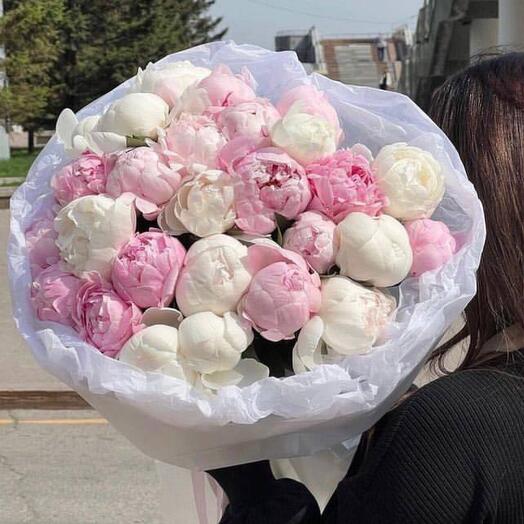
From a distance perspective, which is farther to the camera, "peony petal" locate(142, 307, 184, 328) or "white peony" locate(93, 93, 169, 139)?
"white peony" locate(93, 93, 169, 139)

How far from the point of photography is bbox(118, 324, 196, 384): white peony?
1346 mm

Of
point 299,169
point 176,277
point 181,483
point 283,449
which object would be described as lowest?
point 181,483

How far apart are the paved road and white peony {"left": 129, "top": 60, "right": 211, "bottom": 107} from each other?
285 centimetres

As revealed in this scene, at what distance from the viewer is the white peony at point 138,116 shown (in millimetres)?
1521

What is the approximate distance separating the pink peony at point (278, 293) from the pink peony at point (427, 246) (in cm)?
18

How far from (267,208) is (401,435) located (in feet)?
1.30

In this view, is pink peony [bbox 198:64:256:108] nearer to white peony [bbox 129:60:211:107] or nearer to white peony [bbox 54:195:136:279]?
white peony [bbox 129:60:211:107]

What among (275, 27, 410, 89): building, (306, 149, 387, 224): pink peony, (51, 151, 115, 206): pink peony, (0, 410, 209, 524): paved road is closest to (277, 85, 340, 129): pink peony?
(306, 149, 387, 224): pink peony

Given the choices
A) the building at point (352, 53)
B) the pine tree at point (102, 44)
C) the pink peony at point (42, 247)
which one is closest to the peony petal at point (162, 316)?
the pink peony at point (42, 247)

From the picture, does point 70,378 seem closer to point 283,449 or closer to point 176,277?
point 176,277

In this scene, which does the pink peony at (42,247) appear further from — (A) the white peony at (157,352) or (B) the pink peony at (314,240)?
(B) the pink peony at (314,240)

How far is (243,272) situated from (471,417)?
15.7 inches

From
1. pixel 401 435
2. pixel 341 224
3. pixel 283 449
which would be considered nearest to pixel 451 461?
pixel 401 435

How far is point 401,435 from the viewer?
134 cm
